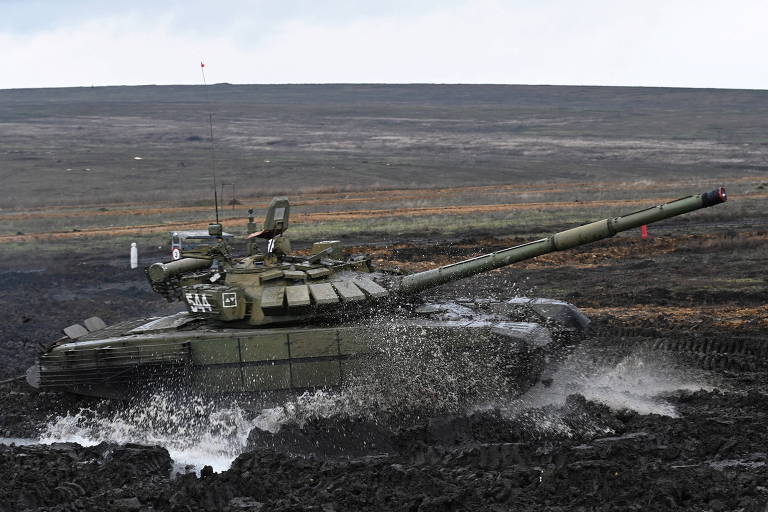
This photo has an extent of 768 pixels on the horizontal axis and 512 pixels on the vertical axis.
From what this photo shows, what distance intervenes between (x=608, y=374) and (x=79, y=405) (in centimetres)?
805

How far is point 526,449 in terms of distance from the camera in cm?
1286

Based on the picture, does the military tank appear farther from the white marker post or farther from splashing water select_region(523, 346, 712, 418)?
the white marker post

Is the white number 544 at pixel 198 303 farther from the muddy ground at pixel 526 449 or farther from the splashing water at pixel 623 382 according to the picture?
the splashing water at pixel 623 382

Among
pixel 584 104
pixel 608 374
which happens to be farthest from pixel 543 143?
pixel 608 374

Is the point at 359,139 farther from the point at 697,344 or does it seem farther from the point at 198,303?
the point at 198,303

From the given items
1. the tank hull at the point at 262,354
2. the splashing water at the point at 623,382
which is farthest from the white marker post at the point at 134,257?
the splashing water at the point at 623,382

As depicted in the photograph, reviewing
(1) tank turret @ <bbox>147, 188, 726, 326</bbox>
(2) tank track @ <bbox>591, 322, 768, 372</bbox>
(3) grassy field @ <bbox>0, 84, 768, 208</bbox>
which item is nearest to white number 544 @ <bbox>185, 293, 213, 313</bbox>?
(1) tank turret @ <bbox>147, 188, 726, 326</bbox>

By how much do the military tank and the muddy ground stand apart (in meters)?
0.65

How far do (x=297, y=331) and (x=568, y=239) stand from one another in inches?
159

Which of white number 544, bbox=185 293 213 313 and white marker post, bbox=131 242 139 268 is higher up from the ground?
white number 544, bbox=185 293 213 313

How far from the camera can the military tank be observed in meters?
14.6

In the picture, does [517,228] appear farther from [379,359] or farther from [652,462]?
[652,462]

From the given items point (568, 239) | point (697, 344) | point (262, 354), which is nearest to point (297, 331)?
point (262, 354)

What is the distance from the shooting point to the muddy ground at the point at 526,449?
11133mm
